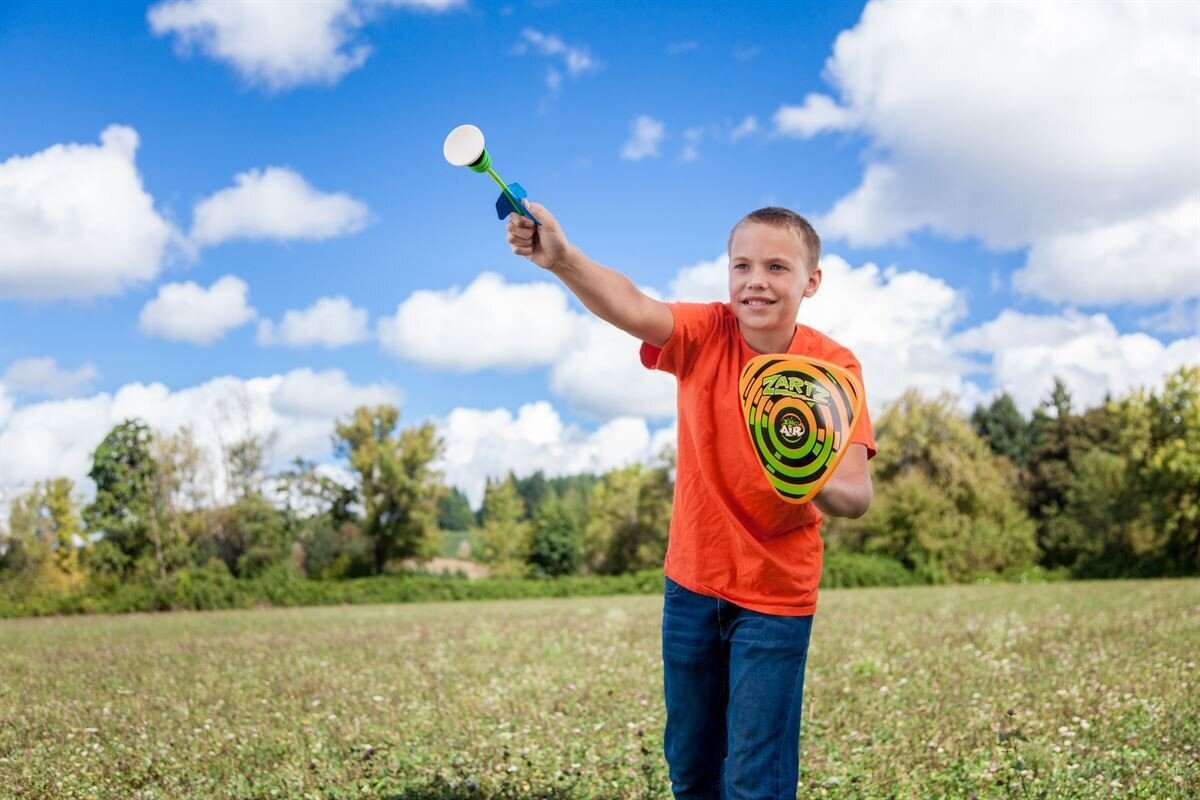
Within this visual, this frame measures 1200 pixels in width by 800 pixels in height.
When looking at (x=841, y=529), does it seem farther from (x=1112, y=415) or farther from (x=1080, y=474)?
(x=1112, y=415)

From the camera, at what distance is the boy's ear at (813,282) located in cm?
402

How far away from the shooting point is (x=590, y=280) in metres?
3.50

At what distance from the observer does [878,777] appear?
245 inches

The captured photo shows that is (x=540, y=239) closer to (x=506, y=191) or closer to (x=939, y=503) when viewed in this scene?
(x=506, y=191)

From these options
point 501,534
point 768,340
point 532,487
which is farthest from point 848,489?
point 532,487

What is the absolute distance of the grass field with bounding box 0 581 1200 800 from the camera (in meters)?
6.18

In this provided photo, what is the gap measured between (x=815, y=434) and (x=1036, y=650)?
1056 cm

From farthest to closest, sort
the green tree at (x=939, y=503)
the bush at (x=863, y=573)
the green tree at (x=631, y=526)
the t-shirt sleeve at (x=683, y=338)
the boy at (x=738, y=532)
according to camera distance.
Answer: the green tree at (x=631, y=526)
the green tree at (x=939, y=503)
the bush at (x=863, y=573)
the t-shirt sleeve at (x=683, y=338)
the boy at (x=738, y=532)

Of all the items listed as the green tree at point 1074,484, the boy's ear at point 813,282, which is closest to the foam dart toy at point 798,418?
the boy's ear at point 813,282

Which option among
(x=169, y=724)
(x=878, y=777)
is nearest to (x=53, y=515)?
(x=169, y=724)

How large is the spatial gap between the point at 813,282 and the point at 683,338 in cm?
64

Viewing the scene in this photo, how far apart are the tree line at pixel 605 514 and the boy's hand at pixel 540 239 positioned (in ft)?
146

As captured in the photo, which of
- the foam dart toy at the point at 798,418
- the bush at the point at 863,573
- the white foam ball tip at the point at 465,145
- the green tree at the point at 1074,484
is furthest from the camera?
the green tree at the point at 1074,484

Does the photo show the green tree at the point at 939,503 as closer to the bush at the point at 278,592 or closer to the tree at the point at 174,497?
the bush at the point at 278,592
